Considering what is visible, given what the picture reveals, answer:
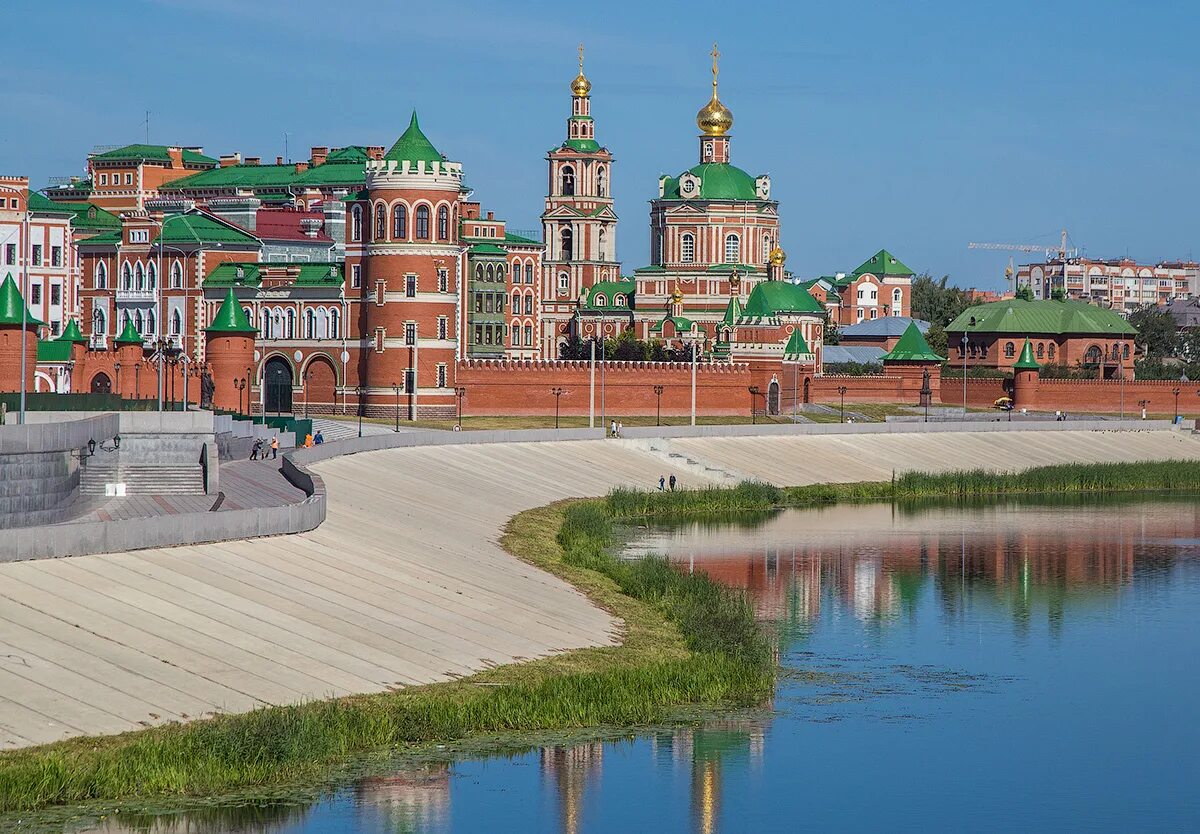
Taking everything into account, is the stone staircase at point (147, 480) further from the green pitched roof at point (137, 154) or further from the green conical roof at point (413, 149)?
the green pitched roof at point (137, 154)

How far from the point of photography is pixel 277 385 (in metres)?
101

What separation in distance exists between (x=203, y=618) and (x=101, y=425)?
1337 cm

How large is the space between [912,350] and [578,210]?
2806 centimetres

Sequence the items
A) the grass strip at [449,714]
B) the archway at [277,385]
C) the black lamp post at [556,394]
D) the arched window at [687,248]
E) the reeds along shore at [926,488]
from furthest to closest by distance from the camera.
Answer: the arched window at [687,248]
the black lamp post at [556,394]
the archway at [277,385]
the reeds along shore at [926,488]
the grass strip at [449,714]

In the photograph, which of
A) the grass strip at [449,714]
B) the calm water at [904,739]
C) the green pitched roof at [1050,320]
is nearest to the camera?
the grass strip at [449,714]

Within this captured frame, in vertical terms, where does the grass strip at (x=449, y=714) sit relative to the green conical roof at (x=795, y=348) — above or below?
below

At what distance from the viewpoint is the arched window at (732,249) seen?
429 ft

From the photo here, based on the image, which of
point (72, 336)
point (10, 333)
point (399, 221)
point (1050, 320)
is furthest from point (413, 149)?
point (1050, 320)

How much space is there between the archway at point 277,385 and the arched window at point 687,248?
1424 inches

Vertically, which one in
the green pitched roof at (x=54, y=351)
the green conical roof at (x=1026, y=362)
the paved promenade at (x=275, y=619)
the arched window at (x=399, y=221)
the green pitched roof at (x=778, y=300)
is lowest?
the paved promenade at (x=275, y=619)

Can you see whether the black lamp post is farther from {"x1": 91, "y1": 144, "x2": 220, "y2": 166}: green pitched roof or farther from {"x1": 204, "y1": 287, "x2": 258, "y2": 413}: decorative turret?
{"x1": 91, "y1": 144, "x2": 220, "y2": 166}: green pitched roof

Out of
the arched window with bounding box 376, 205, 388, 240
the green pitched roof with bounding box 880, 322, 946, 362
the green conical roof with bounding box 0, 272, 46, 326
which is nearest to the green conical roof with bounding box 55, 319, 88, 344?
the arched window with bounding box 376, 205, 388, 240

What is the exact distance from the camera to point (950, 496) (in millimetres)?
84312

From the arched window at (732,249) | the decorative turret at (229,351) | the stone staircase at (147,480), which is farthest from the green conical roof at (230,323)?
the arched window at (732,249)
